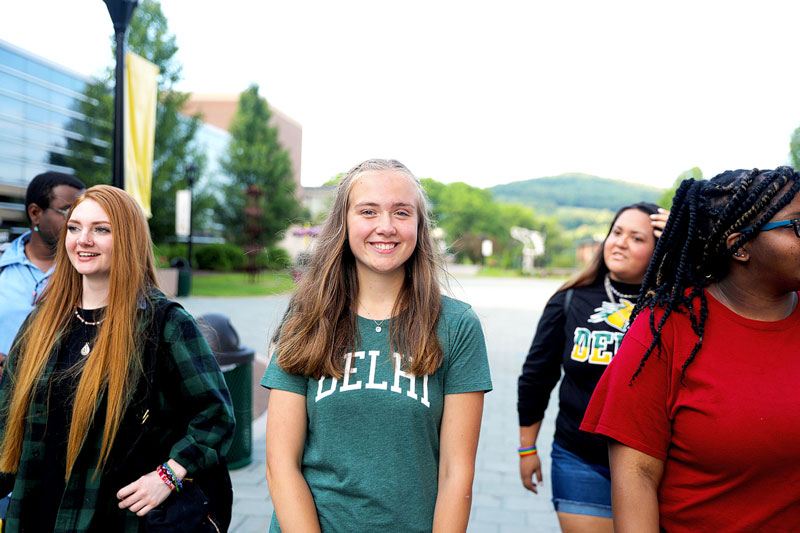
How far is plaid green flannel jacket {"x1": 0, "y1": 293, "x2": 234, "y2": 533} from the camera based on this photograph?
2.02 m

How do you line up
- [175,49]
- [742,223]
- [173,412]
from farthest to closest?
1. [175,49]
2. [173,412]
3. [742,223]

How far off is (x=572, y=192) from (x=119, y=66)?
609 feet

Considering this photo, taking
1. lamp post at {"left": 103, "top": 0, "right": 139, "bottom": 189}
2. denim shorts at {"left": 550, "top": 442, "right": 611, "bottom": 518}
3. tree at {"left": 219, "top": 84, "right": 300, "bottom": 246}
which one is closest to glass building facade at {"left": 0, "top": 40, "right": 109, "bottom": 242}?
tree at {"left": 219, "top": 84, "right": 300, "bottom": 246}

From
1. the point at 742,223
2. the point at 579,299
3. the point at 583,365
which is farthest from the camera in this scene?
the point at 579,299

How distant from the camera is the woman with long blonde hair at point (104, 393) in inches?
80.5

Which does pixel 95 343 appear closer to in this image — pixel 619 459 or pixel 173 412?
pixel 173 412

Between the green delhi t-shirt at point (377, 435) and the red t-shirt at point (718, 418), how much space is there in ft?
1.53

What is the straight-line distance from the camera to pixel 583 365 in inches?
107

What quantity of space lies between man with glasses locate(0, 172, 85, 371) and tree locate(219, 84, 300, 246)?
114 ft

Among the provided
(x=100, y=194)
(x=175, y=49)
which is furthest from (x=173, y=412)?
(x=175, y=49)

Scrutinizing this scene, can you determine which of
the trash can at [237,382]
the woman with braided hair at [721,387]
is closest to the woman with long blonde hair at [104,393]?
the woman with braided hair at [721,387]

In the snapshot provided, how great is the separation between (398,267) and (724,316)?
976 mm

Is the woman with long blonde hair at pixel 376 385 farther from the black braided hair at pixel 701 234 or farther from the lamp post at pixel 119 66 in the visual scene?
the lamp post at pixel 119 66

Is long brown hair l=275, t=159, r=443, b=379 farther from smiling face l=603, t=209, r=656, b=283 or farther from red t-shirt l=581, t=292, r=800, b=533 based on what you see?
smiling face l=603, t=209, r=656, b=283
